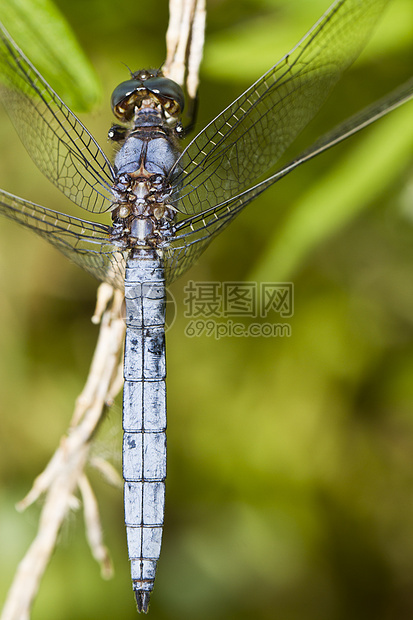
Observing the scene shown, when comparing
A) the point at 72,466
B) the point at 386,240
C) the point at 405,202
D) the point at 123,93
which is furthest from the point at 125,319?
the point at 386,240

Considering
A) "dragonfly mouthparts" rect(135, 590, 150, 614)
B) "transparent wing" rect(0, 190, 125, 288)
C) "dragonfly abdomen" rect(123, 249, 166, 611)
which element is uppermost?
"transparent wing" rect(0, 190, 125, 288)

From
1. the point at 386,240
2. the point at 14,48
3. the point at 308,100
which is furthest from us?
the point at 386,240

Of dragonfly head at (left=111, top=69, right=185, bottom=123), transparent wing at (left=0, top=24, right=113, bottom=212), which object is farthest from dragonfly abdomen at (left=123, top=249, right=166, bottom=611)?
dragonfly head at (left=111, top=69, right=185, bottom=123)

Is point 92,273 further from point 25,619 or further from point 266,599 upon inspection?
point 266,599

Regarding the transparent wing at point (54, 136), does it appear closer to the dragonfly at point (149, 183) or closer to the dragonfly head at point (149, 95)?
the dragonfly at point (149, 183)

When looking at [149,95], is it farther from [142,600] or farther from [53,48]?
[142,600]

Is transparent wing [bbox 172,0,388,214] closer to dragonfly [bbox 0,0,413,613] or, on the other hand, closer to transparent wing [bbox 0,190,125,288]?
dragonfly [bbox 0,0,413,613]
